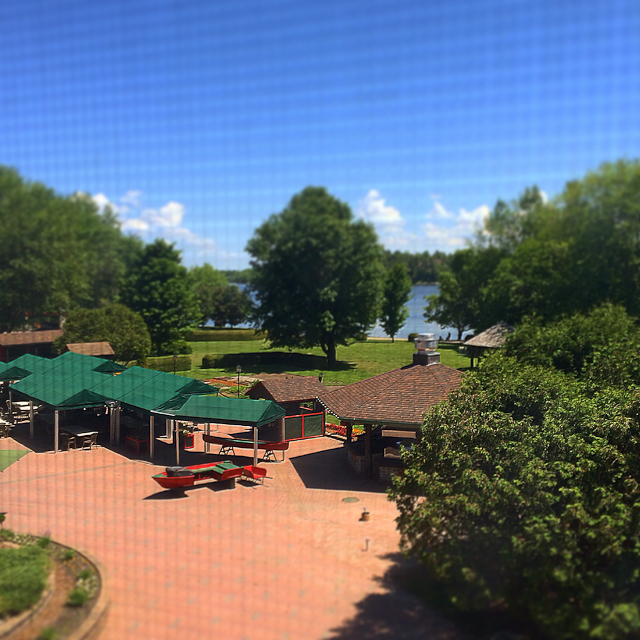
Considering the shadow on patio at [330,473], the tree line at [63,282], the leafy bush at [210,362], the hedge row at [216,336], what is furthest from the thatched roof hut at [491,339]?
the hedge row at [216,336]

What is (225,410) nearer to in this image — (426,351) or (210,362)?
(426,351)

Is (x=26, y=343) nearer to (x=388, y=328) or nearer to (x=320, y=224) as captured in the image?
(x=320, y=224)

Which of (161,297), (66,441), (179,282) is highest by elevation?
(179,282)

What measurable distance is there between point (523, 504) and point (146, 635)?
7430mm

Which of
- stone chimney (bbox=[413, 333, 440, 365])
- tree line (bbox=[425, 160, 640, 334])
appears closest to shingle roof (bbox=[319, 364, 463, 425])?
stone chimney (bbox=[413, 333, 440, 365])

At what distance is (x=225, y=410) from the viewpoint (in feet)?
68.4

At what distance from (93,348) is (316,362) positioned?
19421 millimetres

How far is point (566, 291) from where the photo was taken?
47.5m

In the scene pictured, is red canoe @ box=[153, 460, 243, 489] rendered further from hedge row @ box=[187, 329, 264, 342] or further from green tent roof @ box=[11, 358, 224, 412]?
hedge row @ box=[187, 329, 264, 342]

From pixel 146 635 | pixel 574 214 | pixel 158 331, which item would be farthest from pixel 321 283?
pixel 146 635

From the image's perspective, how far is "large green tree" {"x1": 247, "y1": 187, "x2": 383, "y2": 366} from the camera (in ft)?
161

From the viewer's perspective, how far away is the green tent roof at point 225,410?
67.2 ft

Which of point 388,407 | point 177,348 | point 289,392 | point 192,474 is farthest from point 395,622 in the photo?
point 177,348

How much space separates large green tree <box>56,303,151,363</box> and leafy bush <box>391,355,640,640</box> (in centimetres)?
3638
